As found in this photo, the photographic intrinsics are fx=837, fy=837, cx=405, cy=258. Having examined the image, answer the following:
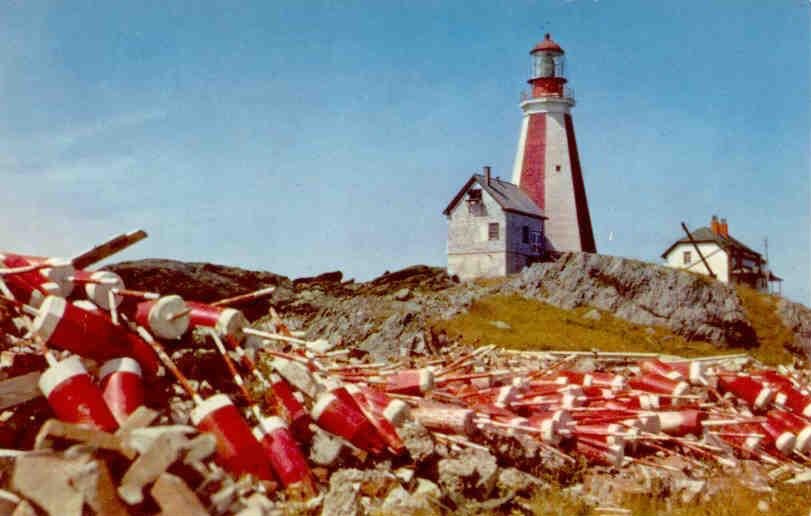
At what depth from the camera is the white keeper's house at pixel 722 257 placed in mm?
64312

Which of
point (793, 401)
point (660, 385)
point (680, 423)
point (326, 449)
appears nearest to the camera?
point (326, 449)

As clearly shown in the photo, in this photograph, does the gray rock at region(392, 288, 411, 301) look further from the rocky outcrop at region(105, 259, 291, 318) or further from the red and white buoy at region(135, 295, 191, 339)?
the red and white buoy at region(135, 295, 191, 339)

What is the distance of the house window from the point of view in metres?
54.6

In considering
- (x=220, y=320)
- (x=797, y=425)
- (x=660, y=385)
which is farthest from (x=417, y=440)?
(x=797, y=425)

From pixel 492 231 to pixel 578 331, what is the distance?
21.6 metres

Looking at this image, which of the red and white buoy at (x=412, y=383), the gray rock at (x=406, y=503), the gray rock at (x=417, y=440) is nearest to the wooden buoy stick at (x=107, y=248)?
the red and white buoy at (x=412, y=383)

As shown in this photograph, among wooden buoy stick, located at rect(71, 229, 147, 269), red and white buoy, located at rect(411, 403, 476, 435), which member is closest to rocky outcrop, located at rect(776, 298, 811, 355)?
red and white buoy, located at rect(411, 403, 476, 435)

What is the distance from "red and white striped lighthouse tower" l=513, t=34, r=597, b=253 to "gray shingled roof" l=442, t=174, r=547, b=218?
0.75 meters

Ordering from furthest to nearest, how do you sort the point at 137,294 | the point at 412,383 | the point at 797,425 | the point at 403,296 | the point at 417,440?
the point at 403,296, the point at 797,425, the point at 412,383, the point at 417,440, the point at 137,294

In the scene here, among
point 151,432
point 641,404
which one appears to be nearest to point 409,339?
point 641,404

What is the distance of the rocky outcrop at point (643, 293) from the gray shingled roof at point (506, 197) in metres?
13.4

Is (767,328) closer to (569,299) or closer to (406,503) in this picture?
(569,299)

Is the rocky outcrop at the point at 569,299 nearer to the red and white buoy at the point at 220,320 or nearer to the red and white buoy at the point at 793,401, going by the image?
the red and white buoy at the point at 793,401

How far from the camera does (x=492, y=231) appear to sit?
180 ft
